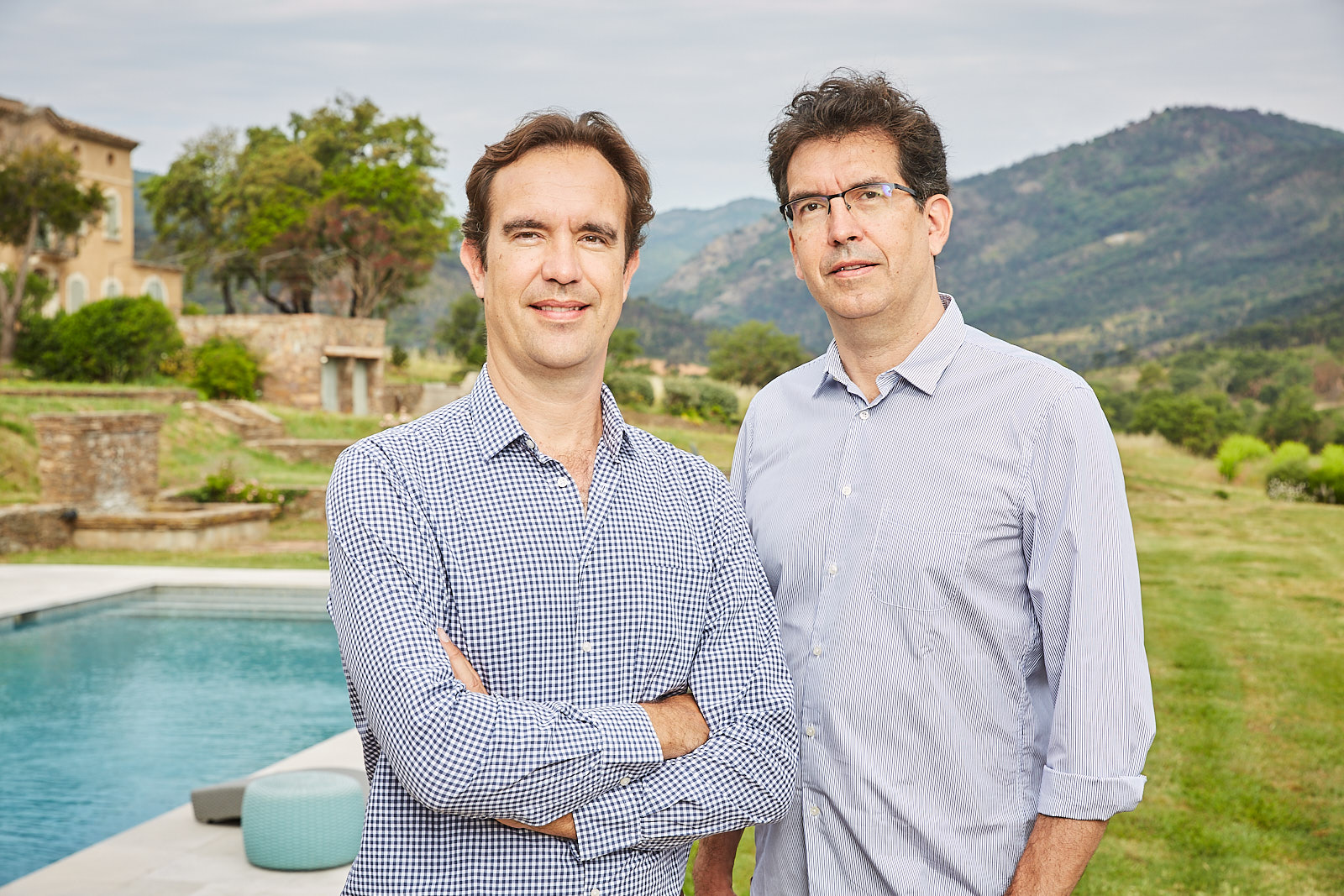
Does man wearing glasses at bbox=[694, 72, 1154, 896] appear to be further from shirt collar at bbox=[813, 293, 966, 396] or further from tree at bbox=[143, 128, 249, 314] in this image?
tree at bbox=[143, 128, 249, 314]

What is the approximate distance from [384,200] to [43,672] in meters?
23.2

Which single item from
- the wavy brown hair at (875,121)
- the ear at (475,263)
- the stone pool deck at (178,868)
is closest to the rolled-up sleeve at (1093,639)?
the wavy brown hair at (875,121)

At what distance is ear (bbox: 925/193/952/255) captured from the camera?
5.91 feet

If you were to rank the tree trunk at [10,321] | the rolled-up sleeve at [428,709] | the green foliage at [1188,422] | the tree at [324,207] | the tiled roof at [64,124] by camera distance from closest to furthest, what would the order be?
the rolled-up sleeve at [428,709]
the tree trunk at [10,321]
the green foliage at [1188,422]
the tiled roof at [64,124]
the tree at [324,207]

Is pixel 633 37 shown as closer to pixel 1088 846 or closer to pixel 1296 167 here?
pixel 1296 167

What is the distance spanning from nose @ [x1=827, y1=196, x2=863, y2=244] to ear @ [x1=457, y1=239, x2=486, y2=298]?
0.56 m

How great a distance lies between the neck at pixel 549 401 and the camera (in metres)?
1.67

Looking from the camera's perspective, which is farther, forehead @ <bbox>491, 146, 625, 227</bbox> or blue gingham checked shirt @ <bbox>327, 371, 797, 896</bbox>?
forehead @ <bbox>491, 146, 625, 227</bbox>

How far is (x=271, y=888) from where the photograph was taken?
3.81 meters

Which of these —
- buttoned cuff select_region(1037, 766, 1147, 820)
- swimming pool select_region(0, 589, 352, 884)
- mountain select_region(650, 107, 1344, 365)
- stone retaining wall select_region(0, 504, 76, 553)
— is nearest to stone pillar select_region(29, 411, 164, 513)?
stone retaining wall select_region(0, 504, 76, 553)

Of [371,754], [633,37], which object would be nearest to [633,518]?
[371,754]

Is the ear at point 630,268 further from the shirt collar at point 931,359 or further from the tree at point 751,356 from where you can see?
the tree at point 751,356

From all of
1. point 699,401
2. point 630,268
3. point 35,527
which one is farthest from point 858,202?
point 699,401

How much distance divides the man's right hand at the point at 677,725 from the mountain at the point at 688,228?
127 metres
